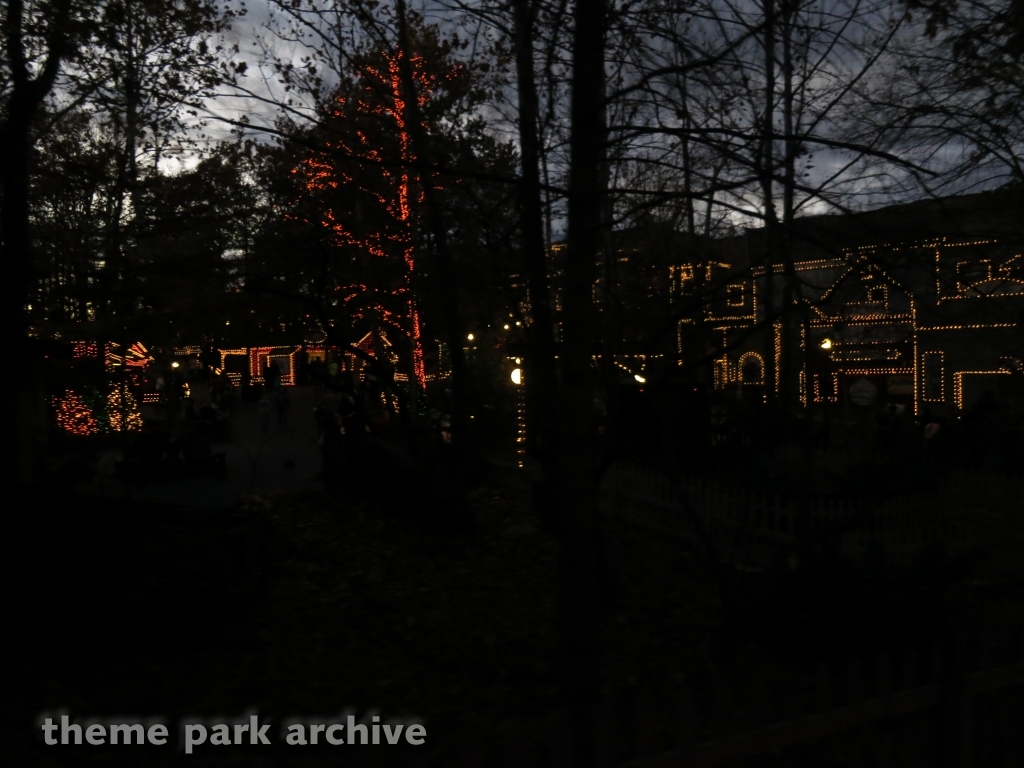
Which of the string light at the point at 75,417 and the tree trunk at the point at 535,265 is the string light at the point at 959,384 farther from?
the string light at the point at 75,417

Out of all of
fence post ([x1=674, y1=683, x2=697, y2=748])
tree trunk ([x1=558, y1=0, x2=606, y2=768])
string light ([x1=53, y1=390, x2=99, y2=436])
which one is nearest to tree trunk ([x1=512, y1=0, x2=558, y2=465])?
tree trunk ([x1=558, y1=0, x2=606, y2=768])

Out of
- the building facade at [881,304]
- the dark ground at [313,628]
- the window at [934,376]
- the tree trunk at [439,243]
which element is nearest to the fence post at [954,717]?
the building facade at [881,304]

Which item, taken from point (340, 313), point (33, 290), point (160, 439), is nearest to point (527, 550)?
point (340, 313)

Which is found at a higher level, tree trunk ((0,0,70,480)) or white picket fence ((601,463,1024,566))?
tree trunk ((0,0,70,480))

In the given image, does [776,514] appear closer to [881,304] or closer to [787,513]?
[787,513]

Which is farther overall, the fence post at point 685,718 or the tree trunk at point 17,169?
the tree trunk at point 17,169

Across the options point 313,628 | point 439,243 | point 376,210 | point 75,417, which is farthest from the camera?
point 75,417

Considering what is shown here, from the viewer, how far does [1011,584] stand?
9656 mm

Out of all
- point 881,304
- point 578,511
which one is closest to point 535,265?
point 881,304

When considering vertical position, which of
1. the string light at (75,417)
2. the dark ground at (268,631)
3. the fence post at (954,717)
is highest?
the string light at (75,417)

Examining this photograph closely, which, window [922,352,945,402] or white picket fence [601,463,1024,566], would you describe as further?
window [922,352,945,402]

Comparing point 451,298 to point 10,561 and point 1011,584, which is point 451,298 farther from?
point 1011,584

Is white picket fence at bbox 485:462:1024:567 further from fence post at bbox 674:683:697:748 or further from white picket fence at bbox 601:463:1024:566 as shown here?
fence post at bbox 674:683:697:748

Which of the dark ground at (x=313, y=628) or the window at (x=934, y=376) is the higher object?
the window at (x=934, y=376)
